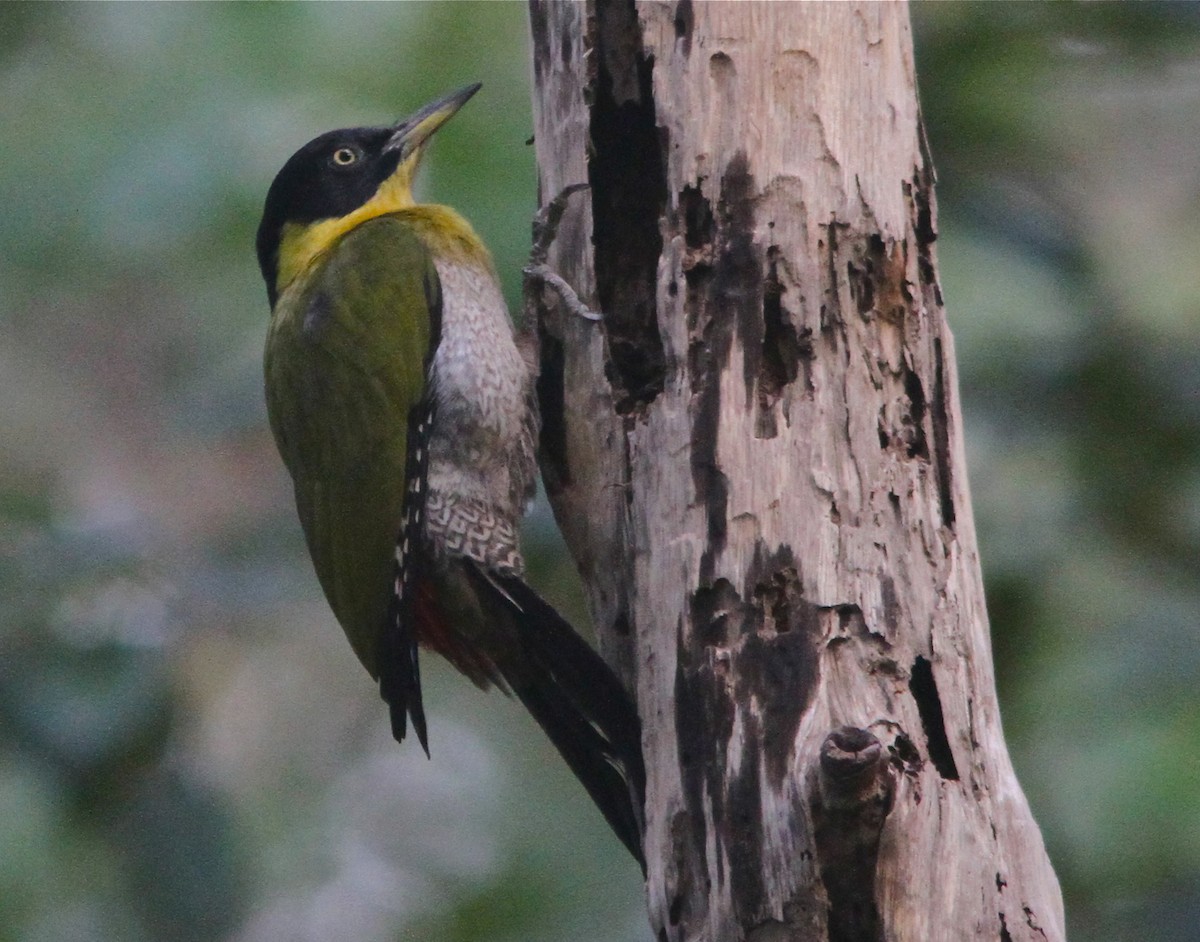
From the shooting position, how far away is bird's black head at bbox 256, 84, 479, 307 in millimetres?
4516

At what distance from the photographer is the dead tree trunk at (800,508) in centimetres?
238

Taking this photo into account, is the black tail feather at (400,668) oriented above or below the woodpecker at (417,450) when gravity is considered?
below

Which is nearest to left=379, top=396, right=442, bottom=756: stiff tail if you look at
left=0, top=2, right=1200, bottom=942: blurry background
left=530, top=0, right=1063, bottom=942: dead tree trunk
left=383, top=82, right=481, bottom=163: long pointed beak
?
left=0, top=2, right=1200, bottom=942: blurry background

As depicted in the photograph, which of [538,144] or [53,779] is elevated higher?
[538,144]

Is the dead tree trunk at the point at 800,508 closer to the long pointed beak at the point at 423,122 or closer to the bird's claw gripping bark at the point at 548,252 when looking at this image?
the bird's claw gripping bark at the point at 548,252

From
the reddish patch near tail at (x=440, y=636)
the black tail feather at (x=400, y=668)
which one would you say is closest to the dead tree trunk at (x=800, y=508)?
the black tail feather at (x=400, y=668)

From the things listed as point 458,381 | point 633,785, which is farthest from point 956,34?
point 633,785

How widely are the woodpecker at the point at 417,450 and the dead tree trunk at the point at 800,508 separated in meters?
0.67

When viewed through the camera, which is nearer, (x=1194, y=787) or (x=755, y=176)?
(x=755, y=176)

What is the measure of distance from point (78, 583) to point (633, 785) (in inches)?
71.3

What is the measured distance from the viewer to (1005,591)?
14.3ft

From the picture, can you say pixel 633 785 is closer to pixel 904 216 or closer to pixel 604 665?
pixel 604 665

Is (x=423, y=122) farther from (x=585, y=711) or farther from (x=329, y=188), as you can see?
(x=585, y=711)

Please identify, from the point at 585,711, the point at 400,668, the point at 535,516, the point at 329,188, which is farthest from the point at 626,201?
the point at 329,188
